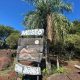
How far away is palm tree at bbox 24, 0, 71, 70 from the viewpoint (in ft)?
99.0

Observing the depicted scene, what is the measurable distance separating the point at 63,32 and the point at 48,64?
14.6 ft

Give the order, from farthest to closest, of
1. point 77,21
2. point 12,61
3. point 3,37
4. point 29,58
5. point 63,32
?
1. point 3,37
2. point 77,21
3. point 12,61
4. point 63,32
5. point 29,58

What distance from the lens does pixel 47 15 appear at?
3058 centimetres

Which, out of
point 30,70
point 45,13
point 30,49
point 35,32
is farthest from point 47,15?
point 30,70

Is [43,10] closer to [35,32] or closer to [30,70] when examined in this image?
[35,32]

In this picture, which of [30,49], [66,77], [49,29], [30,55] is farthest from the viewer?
[49,29]

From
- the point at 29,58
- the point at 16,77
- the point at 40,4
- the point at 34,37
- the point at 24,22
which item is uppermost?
the point at 40,4

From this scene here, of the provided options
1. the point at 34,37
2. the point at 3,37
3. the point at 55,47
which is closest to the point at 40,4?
the point at 34,37

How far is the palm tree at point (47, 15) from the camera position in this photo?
99.0 feet

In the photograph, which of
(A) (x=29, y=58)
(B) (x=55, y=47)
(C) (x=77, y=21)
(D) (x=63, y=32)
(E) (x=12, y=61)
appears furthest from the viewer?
(C) (x=77, y=21)

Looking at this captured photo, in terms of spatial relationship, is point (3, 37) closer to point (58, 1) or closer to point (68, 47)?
point (68, 47)

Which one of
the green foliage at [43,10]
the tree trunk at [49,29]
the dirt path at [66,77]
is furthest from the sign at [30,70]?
the green foliage at [43,10]

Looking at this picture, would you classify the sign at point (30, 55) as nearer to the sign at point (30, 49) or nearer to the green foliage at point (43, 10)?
the sign at point (30, 49)

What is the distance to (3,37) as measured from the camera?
7081 cm
